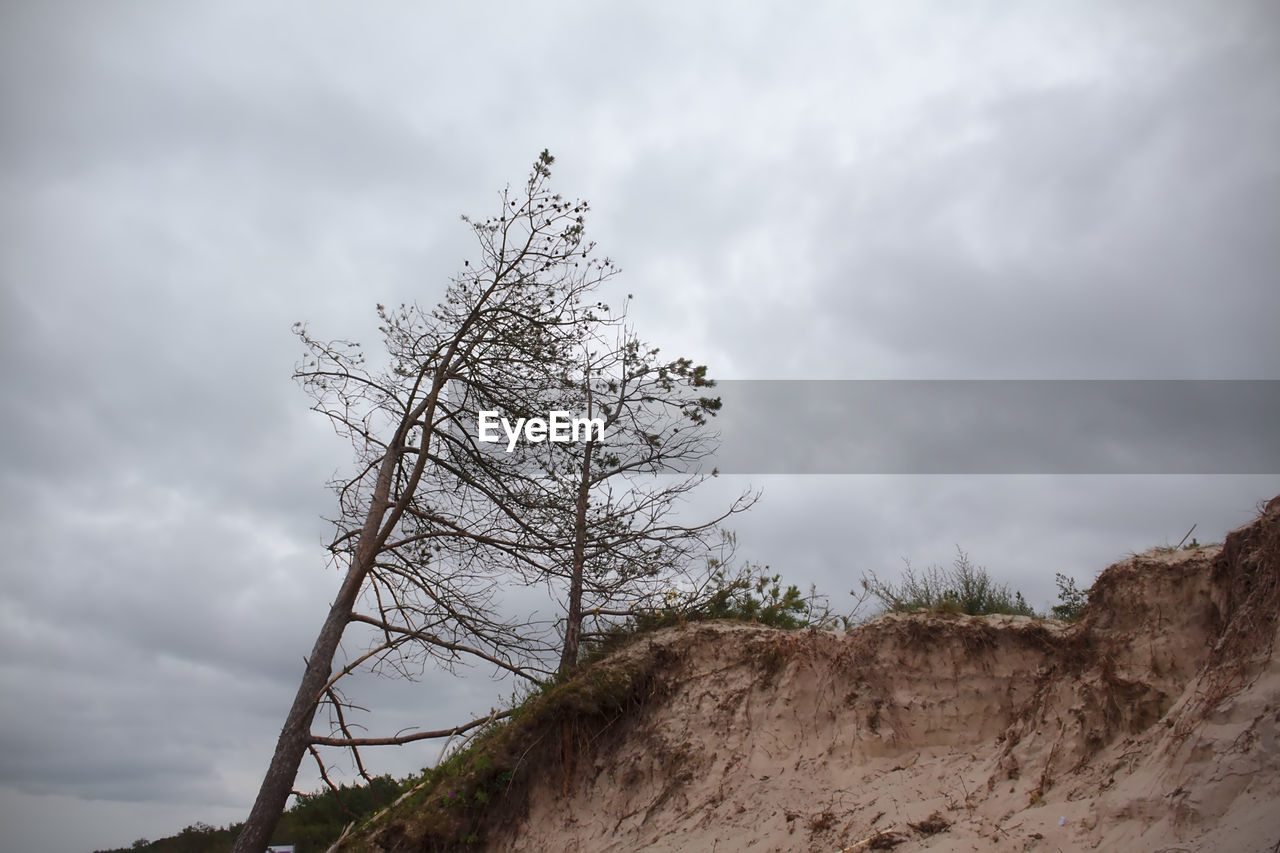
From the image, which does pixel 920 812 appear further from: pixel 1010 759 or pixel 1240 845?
pixel 1240 845

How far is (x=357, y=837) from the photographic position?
11086mm

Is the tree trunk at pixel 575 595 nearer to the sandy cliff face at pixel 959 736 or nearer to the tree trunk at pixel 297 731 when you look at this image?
the sandy cliff face at pixel 959 736

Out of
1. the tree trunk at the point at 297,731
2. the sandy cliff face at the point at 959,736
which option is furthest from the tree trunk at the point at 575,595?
the tree trunk at the point at 297,731

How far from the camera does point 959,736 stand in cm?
838

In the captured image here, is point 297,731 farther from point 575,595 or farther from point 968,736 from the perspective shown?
point 968,736

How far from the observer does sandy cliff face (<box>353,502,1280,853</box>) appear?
19.3ft

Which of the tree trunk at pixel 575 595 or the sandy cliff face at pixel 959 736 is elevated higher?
the tree trunk at pixel 575 595

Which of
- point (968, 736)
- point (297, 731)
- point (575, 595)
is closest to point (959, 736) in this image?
point (968, 736)

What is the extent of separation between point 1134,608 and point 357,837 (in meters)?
9.73

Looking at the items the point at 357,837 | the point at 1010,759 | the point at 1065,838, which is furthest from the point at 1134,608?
the point at 357,837

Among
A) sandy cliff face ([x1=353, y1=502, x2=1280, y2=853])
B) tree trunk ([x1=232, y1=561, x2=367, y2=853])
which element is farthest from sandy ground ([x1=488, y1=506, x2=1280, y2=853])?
tree trunk ([x1=232, y1=561, x2=367, y2=853])

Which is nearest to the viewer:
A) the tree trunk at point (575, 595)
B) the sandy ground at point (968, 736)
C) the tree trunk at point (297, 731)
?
the sandy ground at point (968, 736)

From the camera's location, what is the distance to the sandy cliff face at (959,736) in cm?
588

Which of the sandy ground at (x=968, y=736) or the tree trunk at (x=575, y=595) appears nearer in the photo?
the sandy ground at (x=968, y=736)
